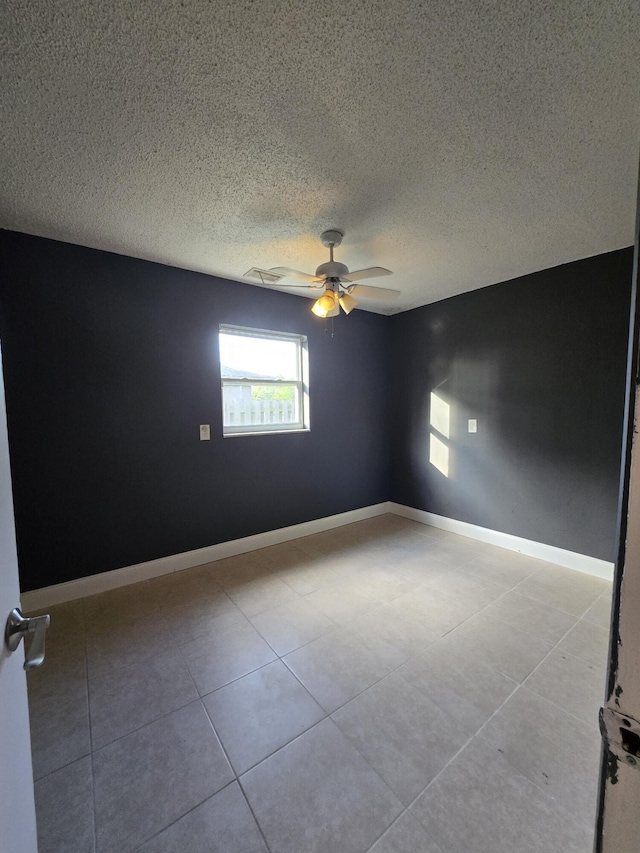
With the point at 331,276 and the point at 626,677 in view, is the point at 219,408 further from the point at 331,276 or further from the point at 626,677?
the point at 626,677

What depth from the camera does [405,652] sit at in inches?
71.8

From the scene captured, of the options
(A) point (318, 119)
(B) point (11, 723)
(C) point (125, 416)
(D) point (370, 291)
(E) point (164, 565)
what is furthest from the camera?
(E) point (164, 565)

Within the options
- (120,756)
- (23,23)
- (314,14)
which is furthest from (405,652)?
(23,23)

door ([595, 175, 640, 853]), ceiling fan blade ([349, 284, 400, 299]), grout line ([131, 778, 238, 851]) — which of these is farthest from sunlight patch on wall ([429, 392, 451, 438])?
door ([595, 175, 640, 853])

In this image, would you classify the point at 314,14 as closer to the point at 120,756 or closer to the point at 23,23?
the point at 23,23

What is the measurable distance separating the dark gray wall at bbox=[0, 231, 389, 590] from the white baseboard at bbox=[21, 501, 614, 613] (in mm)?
74

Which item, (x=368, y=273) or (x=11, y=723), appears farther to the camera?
(x=368, y=273)

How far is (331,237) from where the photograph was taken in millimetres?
2195

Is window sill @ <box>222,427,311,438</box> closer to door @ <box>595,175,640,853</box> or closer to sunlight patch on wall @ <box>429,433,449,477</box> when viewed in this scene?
sunlight patch on wall @ <box>429,433,449,477</box>

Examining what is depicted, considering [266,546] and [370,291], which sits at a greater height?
[370,291]

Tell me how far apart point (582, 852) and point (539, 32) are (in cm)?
255

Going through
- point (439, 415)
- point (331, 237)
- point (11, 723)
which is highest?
point (331, 237)

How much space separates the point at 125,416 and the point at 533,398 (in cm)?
340

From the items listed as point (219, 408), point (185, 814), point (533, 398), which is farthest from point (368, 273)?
point (185, 814)
